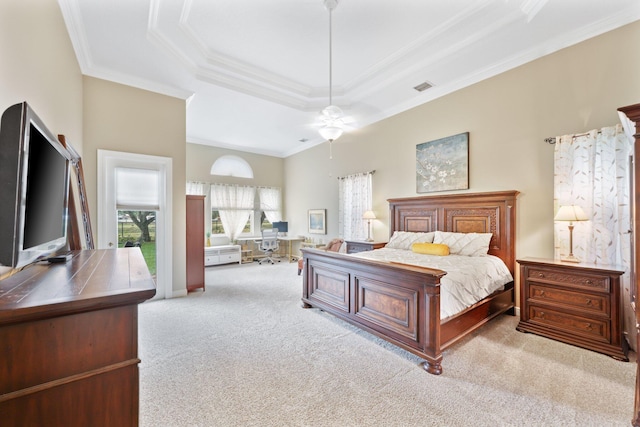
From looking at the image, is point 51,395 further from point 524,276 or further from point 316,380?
point 524,276

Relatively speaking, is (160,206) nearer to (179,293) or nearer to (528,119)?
(179,293)

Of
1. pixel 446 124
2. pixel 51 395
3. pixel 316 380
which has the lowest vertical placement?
pixel 316 380

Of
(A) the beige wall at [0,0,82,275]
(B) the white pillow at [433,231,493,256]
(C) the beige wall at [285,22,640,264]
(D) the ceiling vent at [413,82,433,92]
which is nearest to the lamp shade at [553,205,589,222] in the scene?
(C) the beige wall at [285,22,640,264]

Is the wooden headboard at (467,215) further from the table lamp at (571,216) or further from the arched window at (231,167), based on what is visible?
the arched window at (231,167)

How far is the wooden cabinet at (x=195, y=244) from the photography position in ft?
14.8

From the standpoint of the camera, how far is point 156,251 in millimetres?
4098

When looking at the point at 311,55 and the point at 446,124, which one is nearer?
the point at 311,55

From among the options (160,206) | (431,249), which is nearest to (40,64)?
(160,206)

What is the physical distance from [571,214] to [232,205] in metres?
6.89

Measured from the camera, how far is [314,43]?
3.44 m

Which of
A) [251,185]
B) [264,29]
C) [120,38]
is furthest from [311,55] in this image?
[251,185]

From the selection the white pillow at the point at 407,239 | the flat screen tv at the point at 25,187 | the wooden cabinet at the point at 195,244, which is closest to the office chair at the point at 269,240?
the wooden cabinet at the point at 195,244

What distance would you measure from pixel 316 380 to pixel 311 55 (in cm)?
376

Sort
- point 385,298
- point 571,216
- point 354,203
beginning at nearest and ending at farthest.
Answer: point 385,298, point 571,216, point 354,203
